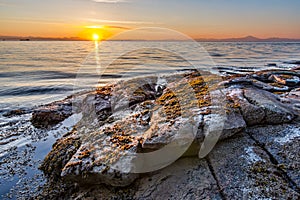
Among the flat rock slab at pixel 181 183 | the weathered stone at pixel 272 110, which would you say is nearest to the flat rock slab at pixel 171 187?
the flat rock slab at pixel 181 183

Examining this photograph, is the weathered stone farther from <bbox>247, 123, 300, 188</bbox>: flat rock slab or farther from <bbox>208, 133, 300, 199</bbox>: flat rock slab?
<bbox>208, 133, 300, 199</bbox>: flat rock slab

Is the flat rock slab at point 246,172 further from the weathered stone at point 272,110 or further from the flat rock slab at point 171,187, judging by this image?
the weathered stone at point 272,110

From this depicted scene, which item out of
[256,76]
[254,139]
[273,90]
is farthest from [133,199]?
[256,76]

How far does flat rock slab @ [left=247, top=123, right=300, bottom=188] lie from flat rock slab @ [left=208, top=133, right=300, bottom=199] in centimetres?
20

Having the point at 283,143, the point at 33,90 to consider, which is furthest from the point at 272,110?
the point at 33,90

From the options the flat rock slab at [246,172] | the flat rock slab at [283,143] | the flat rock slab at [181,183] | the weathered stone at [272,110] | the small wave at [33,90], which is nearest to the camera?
the flat rock slab at [246,172]

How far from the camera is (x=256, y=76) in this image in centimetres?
1327

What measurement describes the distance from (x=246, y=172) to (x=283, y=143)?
1.35 m

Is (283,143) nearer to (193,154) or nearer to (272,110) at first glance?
(272,110)

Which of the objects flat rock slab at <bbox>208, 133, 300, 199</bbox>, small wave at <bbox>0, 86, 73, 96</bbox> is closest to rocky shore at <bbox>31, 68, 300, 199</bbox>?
flat rock slab at <bbox>208, 133, 300, 199</bbox>

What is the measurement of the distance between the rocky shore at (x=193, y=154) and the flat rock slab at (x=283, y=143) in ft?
0.06

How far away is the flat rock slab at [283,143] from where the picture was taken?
14.6ft

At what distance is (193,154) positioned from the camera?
5102 mm

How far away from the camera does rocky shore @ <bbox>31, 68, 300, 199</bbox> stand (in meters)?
4.37
